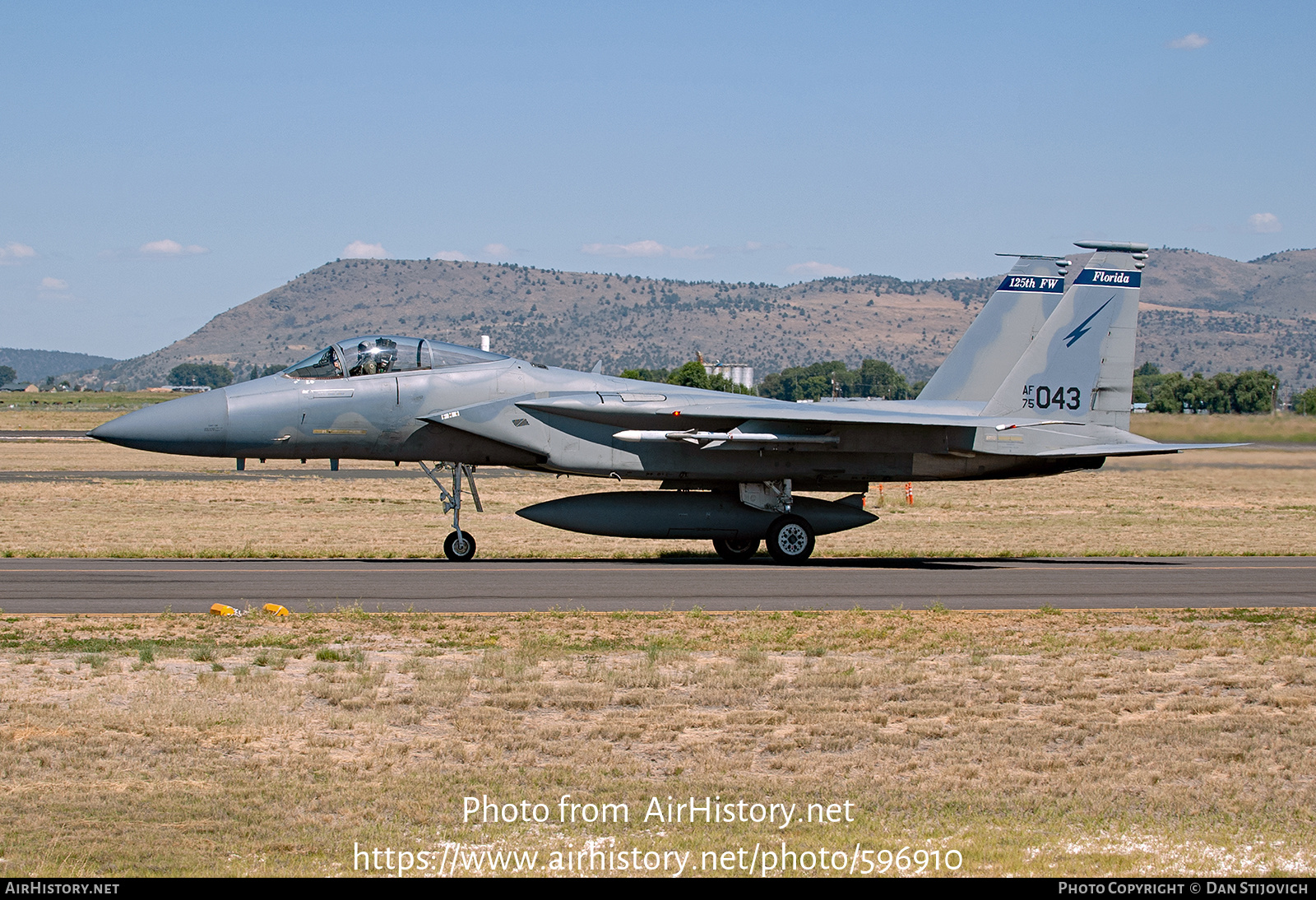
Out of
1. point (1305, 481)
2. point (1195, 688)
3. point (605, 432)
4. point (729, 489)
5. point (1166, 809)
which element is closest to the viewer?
point (1166, 809)

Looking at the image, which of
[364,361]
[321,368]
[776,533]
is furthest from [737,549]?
[321,368]

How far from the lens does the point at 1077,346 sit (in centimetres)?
2097

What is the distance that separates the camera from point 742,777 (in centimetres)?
733

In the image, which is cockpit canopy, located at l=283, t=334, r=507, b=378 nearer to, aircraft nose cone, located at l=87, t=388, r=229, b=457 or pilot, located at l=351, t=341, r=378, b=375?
pilot, located at l=351, t=341, r=378, b=375

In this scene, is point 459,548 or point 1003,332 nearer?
point 459,548

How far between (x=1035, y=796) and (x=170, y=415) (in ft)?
47.4

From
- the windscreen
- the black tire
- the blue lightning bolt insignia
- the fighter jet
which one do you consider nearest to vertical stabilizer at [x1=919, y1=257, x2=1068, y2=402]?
the fighter jet

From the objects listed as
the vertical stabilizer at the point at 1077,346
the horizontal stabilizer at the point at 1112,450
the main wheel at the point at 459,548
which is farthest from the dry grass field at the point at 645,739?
the vertical stabilizer at the point at 1077,346

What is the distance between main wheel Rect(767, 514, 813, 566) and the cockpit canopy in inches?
212

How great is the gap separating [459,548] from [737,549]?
460 cm

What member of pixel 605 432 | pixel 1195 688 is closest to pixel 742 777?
pixel 1195 688

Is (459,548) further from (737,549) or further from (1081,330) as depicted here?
(1081,330)

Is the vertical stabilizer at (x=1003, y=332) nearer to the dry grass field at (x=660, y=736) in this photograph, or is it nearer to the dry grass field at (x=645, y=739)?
the dry grass field at (x=660, y=736)

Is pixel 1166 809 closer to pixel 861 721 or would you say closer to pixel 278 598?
pixel 861 721
